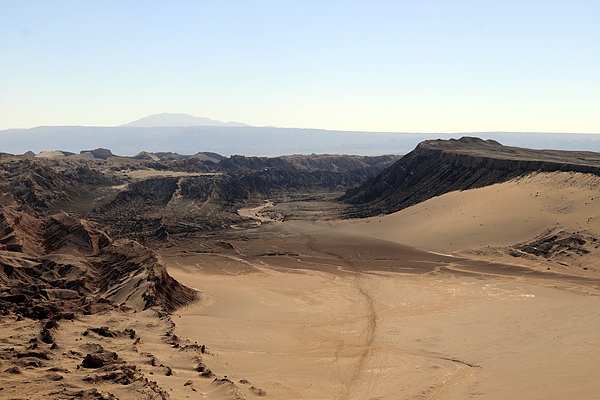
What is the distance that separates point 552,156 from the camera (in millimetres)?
55406

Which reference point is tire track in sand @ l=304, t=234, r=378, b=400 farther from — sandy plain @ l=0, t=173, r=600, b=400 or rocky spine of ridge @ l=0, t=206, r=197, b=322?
rocky spine of ridge @ l=0, t=206, r=197, b=322

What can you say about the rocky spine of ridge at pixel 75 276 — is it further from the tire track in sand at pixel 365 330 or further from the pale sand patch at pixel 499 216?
the pale sand patch at pixel 499 216

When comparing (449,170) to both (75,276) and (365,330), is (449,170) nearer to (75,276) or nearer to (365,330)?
(365,330)

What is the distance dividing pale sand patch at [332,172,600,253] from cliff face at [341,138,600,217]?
2.17 m

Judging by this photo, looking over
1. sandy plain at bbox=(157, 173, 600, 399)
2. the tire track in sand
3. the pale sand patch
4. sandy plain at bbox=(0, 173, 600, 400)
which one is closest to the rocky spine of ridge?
sandy plain at bbox=(0, 173, 600, 400)

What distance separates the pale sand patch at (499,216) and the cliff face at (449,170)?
217cm

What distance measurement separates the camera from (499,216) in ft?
139

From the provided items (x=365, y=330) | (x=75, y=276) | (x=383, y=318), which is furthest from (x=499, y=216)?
(x=75, y=276)

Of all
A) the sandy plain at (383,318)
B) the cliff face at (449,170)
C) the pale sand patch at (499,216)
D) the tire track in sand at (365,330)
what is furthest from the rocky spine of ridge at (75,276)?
the cliff face at (449,170)

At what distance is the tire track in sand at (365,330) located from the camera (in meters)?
16.6

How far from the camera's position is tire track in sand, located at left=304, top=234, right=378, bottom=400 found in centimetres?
1664

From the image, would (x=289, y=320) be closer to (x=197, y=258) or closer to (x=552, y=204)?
(x=197, y=258)

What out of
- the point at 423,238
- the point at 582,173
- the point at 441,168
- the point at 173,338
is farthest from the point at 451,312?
the point at 441,168

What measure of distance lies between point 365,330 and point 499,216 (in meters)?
23.2
